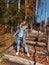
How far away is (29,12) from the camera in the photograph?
31.8 metres

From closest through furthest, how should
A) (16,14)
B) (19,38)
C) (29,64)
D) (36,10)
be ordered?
(29,64), (19,38), (16,14), (36,10)

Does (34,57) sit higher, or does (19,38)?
(19,38)

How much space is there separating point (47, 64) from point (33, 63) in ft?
2.55

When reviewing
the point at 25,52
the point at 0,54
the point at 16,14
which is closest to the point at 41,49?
the point at 25,52

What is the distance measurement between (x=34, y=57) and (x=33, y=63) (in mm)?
1413

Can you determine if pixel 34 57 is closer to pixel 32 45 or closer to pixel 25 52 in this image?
pixel 25 52

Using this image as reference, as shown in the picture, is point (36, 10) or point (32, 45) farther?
point (36, 10)

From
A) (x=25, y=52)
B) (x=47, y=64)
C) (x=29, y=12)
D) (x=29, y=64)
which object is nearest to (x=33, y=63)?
(x=29, y=64)

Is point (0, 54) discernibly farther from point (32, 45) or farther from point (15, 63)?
point (32, 45)

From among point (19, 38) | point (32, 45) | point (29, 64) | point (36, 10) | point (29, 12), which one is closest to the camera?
point (29, 64)

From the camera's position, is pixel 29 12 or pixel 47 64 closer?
pixel 47 64

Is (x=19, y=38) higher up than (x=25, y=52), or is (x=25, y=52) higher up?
(x=19, y=38)

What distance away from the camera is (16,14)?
22.2 m

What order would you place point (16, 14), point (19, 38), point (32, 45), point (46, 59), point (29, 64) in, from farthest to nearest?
point (16, 14) → point (32, 45) → point (19, 38) → point (46, 59) → point (29, 64)
